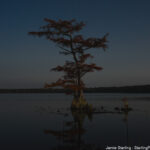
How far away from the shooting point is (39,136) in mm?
11469

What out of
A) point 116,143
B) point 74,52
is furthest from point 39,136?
point 74,52

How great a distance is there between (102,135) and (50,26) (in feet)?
41.5

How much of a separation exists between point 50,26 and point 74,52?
3.38 meters

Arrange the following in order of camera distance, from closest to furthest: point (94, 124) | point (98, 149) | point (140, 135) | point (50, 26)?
point (98, 149) → point (140, 135) → point (94, 124) → point (50, 26)

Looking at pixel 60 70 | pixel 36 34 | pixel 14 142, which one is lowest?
pixel 14 142

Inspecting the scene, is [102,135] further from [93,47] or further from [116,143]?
[93,47]

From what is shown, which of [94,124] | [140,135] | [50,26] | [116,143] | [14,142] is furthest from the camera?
[50,26]

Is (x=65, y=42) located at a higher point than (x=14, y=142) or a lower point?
higher

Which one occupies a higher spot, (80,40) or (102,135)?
(80,40)

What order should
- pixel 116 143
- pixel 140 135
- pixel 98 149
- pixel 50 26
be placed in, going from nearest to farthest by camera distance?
pixel 98 149, pixel 116 143, pixel 140 135, pixel 50 26

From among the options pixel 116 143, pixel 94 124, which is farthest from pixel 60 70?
pixel 116 143

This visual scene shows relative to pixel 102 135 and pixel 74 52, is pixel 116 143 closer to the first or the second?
pixel 102 135

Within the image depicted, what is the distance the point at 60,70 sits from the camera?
2134cm

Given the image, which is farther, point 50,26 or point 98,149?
point 50,26
